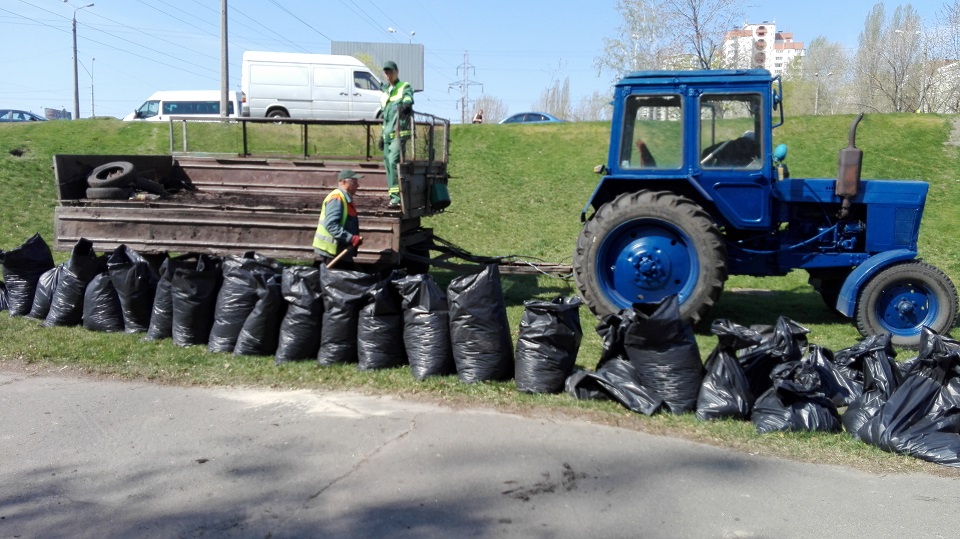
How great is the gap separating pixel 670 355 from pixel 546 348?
895 mm

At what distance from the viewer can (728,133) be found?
26.6 feet

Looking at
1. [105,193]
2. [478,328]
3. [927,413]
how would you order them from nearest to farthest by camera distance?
[927,413], [478,328], [105,193]

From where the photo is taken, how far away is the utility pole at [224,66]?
68.0 feet

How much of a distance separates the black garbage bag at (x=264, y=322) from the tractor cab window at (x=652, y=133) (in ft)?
12.2

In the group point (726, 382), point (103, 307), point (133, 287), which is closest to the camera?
point (726, 382)

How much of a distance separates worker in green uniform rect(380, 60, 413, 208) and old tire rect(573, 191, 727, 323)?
220 cm

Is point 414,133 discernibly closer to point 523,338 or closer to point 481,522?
point 523,338

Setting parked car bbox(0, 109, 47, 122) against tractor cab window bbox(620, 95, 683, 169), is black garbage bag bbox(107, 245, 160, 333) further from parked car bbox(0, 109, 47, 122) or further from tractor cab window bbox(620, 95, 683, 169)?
parked car bbox(0, 109, 47, 122)

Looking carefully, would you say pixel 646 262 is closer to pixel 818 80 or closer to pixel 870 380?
pixel 870 380

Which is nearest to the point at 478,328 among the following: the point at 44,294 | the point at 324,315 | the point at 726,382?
the point at 324,315

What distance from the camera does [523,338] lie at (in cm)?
609

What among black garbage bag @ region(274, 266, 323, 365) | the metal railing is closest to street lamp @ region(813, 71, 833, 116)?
the metal railing

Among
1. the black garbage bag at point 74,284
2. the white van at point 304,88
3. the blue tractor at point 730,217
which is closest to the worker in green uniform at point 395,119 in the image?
the blue tractor at point 730,217

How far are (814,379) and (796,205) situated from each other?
11.0 feet
